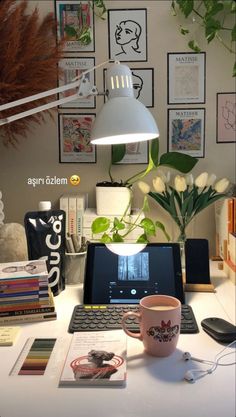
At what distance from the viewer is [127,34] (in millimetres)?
1496

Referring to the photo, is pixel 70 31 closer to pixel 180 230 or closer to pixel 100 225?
pixel 100 225

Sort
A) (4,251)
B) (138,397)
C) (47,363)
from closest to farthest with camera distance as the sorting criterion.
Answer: (138,397) < (47,363) < (4,251)

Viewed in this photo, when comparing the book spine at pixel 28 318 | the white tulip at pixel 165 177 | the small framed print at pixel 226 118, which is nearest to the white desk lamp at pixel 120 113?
the book spine at pixel 28 318

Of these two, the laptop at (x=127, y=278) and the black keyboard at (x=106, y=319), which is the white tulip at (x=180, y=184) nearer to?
the laptop at (x=127, y=278)

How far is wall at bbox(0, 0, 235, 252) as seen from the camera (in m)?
1.50

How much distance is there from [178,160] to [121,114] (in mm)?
637

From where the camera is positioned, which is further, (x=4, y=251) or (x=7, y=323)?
(x=4, y=251)

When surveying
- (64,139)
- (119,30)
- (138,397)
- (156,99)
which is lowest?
(138,397)

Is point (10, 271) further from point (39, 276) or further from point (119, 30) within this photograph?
point (119, 30)

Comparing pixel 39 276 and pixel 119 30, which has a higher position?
pixel 119 30

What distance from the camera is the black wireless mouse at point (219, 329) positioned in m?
0.90

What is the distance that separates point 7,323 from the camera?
1.02 m

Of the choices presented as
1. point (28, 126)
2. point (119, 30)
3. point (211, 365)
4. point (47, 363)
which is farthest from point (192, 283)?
point (119, 30)

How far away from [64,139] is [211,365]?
39.1 inches
